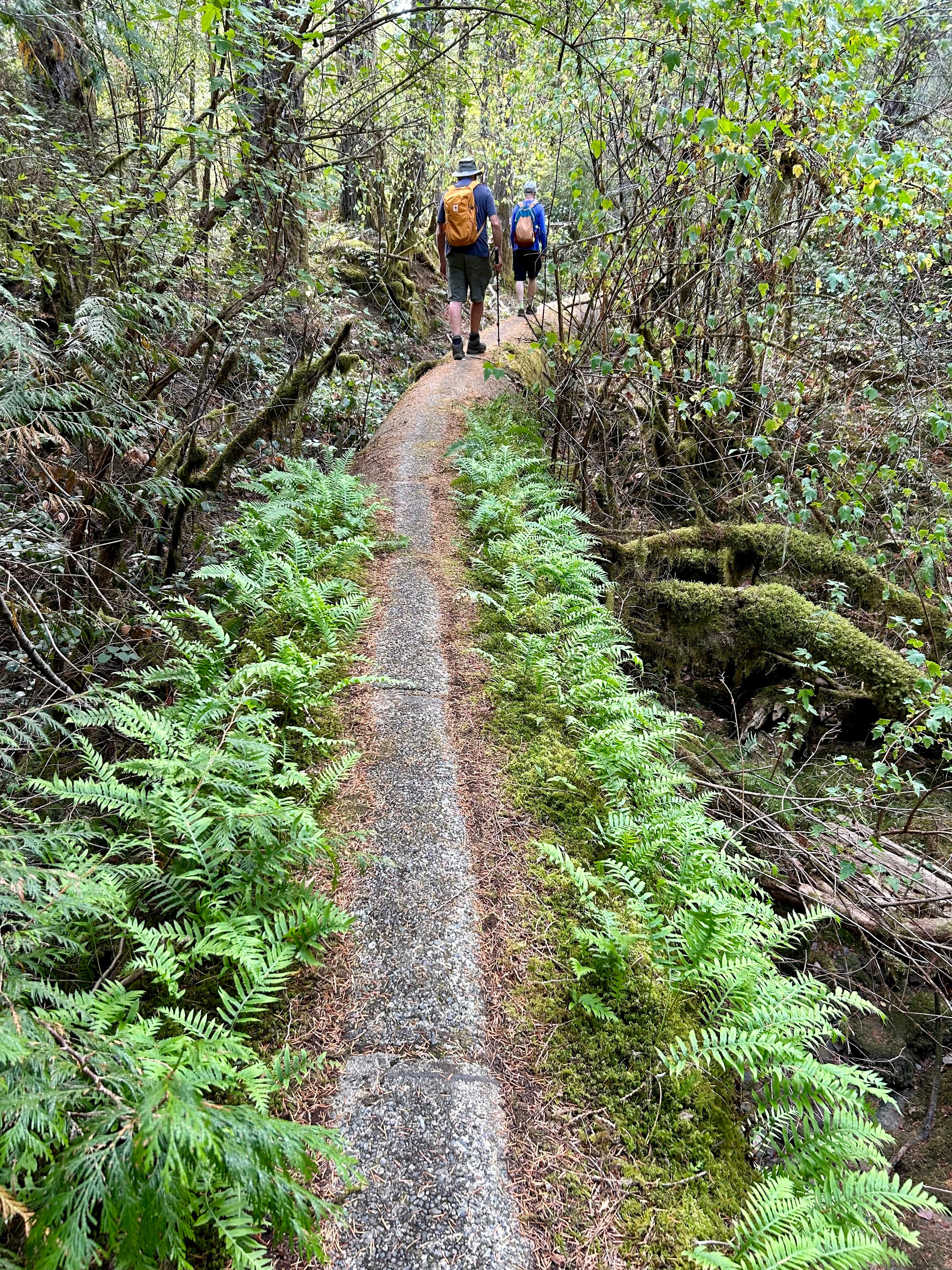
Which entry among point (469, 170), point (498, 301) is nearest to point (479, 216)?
point (469, 170)

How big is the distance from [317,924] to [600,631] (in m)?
3.45

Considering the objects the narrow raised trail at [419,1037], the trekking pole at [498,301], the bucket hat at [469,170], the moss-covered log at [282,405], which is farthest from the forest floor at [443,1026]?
the bucket hat at [469,170]

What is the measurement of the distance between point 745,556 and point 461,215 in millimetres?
6465

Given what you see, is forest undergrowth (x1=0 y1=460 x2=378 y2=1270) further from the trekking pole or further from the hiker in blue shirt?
the hiker in blue shirt

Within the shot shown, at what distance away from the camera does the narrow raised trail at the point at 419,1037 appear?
208 centimetres

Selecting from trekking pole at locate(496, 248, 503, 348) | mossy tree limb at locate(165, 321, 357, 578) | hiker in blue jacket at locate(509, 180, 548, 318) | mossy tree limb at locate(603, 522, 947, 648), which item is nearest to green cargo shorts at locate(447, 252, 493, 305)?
trekking pole at locate(496, 248, 503, 348)

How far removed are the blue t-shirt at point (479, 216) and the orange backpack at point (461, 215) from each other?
0.03 meters

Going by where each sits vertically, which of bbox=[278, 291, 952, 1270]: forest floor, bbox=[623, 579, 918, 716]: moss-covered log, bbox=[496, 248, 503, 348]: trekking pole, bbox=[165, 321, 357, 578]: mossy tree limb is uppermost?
bbox=[496, 248, 503, 348]: trekking pole

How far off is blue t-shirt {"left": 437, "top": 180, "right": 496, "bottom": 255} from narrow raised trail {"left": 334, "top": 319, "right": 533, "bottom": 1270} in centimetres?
812

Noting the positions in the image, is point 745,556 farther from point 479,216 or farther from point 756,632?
point 479,216

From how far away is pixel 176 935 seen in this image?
2615 millimetres

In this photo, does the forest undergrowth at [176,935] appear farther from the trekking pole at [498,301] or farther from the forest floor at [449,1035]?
the trekking pole at [498,301]

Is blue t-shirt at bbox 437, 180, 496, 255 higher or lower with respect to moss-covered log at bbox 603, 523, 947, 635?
higher

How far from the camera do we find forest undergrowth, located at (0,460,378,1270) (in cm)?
154
